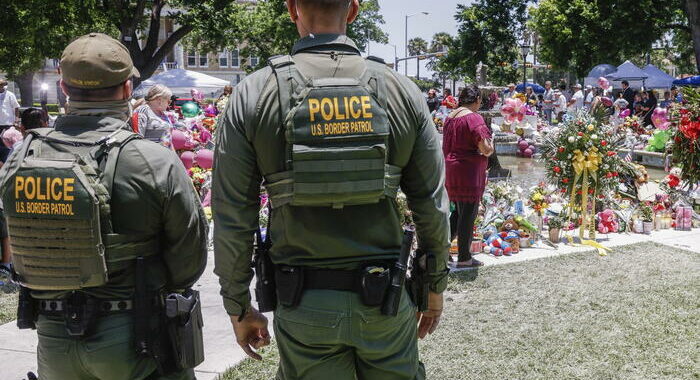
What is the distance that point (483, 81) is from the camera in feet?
72.2

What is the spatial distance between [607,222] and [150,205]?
7.50 meters

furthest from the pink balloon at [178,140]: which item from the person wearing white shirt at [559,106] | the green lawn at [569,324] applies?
the person wearing white shirt at [559,106]

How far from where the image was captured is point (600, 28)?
35938 millimetres

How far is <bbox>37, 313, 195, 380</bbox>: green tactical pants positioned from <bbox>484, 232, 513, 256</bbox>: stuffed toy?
567 cm

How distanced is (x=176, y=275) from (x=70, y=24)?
2088 cm

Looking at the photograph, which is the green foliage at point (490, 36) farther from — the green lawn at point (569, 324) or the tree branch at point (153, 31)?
the green lawn at point (569, 324)

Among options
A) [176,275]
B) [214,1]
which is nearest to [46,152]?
[176,275]

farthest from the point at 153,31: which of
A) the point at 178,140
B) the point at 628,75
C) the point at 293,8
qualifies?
the point at 293,8

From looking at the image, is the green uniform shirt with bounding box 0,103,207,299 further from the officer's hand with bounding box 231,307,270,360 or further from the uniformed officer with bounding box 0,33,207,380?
the officer's hand with bounding box 231,307,270,360

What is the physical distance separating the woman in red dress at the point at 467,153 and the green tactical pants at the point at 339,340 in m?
4.26

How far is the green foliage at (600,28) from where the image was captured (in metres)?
32.8

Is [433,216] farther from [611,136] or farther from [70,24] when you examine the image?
[70,24]

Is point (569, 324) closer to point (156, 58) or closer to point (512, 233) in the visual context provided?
point (512, 233)

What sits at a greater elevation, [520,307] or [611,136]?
[611,136]
